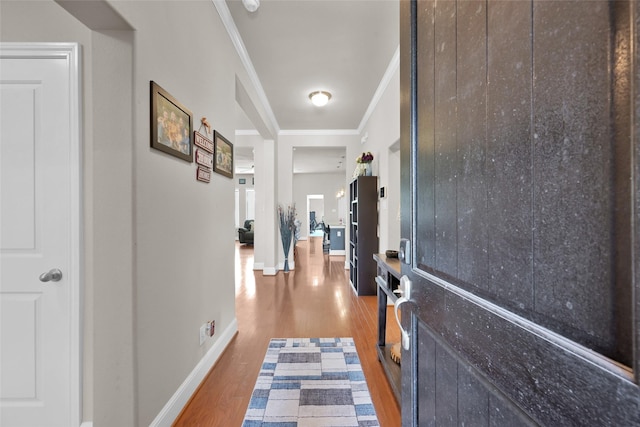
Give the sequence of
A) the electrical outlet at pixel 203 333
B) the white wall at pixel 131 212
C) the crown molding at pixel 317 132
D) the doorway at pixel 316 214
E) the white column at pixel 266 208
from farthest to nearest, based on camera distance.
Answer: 1. the doorway at pixel 316 214
2. the crown molding at pixel 317 132
3. the white column at pixel 266 208
4. the electrical outlet at pixel 203 333
5. the white wall at pixel 131 212

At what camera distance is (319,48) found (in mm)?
2902

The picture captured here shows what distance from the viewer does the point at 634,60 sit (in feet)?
1.06

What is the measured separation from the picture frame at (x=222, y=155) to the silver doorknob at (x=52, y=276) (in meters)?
1.22

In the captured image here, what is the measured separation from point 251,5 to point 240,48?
2.15ft

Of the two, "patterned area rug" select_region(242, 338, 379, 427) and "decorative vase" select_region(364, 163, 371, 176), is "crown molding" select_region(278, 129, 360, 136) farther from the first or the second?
"patterned area rug" select_region(242, 338, 379, 427)

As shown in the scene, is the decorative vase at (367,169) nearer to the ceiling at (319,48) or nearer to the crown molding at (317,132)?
the ceiling at (319,48)

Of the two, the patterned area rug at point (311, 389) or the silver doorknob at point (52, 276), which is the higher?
the silver doorknob at point (52, 276)

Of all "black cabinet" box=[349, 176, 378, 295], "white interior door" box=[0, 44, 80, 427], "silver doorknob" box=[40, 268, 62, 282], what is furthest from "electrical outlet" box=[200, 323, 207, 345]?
"black cabinet" box=[349, 176, 378, 295]

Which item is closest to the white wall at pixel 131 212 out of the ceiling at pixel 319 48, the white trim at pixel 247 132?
the ceiling at pixel 319 48

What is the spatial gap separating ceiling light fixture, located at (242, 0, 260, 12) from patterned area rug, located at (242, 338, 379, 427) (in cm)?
302

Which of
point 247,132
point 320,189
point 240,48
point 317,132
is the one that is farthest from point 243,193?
point 240,48

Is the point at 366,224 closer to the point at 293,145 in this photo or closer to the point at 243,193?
the point at 293,145

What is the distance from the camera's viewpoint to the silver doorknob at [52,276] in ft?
4.35

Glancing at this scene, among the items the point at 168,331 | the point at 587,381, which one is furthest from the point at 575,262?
the point at 168,331
